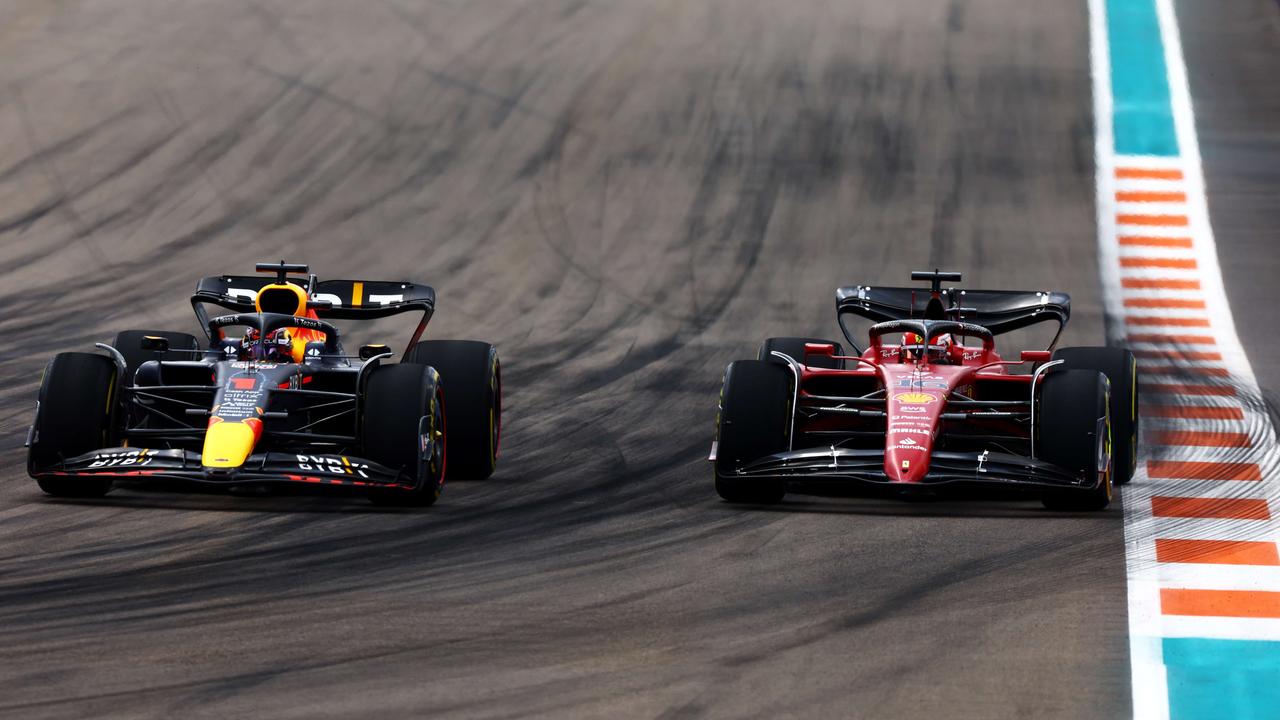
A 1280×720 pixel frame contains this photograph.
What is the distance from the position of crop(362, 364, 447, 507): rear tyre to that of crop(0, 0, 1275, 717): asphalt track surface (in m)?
0.20

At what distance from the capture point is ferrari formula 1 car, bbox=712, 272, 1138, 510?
13.0m

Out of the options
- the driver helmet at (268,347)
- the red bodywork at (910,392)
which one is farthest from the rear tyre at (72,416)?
the red bodywork at (910,392)

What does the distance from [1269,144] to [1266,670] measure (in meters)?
22.8

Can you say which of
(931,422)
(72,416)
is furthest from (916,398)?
(72,416)

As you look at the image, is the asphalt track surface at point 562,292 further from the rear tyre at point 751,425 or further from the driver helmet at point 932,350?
the driver helmet at point 932,350

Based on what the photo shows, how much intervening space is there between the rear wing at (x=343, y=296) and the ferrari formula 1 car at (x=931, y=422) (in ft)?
10.3

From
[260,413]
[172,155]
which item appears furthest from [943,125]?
[260,413]

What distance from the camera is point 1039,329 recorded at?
2334 cm

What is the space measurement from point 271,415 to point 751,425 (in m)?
3.28

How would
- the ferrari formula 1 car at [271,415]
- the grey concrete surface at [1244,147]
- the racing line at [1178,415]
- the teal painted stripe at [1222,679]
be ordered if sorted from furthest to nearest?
1. the grey concrete surface at [1244,147]
2. the ferrari formula 1 car at [271,415]
3. the racing line at [1178,415]
4. the teal painted stripe at [1222,679]

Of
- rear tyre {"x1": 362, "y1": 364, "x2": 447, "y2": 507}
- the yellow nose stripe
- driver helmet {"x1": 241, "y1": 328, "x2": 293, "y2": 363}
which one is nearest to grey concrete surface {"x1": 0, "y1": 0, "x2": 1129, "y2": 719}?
rear tyre {"x1": 362, "y1": 364, "x2": 447, "y2": 507}

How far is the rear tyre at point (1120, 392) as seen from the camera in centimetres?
1485

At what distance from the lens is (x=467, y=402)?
1498 cm

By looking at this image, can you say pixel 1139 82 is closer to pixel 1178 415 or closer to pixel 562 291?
pixel 562 291
